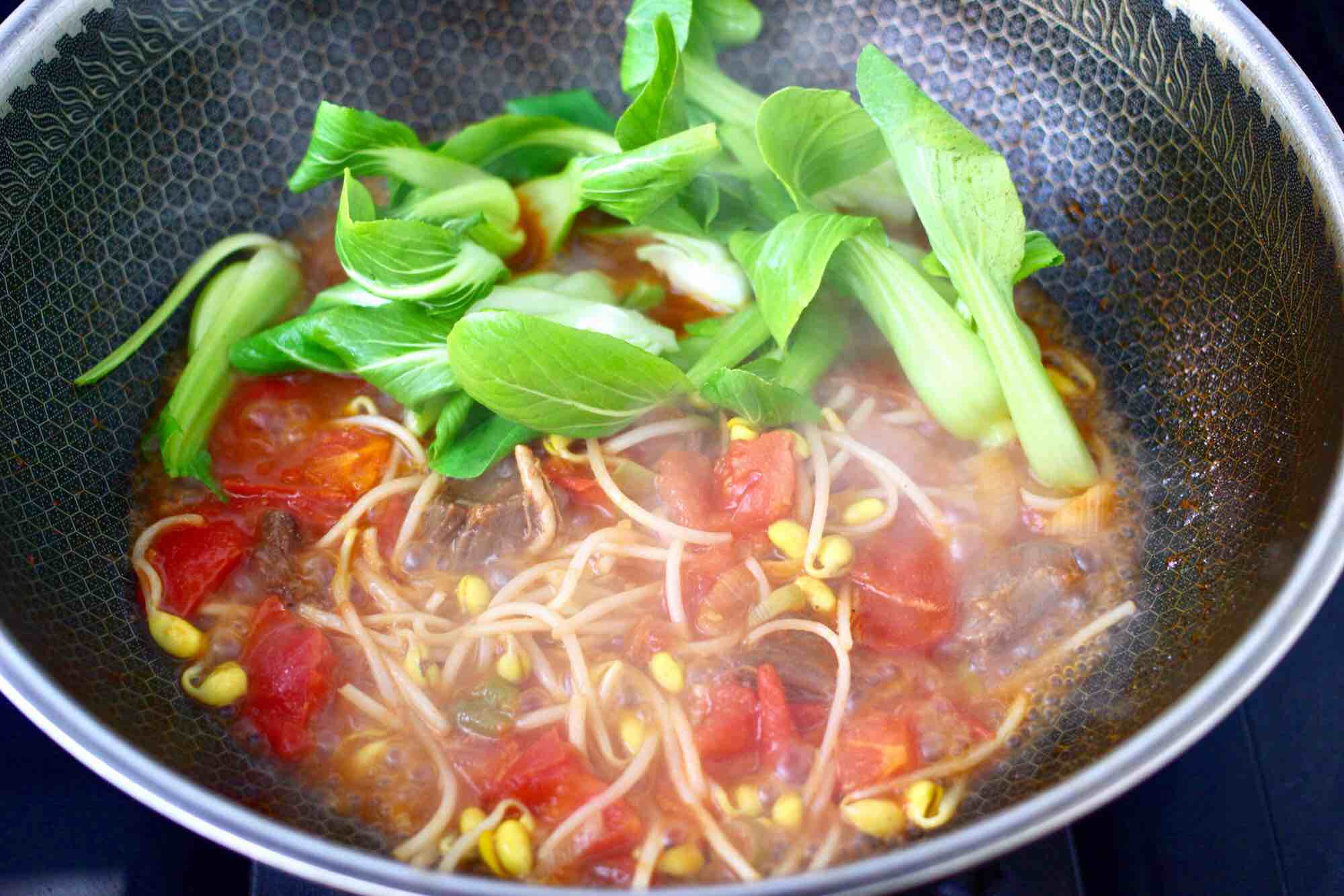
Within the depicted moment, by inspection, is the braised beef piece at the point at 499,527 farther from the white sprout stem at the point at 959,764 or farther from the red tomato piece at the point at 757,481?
the white sprout stem at the point at 959,764

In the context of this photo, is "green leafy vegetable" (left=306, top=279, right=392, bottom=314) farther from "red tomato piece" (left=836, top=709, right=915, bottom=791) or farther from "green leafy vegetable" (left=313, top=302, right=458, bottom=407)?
"red tomato piece" (left=836, top=709, right=915, bottom=791)

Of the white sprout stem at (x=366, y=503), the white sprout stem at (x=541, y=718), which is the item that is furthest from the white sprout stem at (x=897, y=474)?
the white sprout stem at (x=366, y=503)

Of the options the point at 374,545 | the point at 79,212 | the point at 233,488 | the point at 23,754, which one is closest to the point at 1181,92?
the point at 374,545

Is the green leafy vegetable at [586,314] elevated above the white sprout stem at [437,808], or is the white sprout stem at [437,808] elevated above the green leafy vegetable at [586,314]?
the green leafy vegetable at [586,314]

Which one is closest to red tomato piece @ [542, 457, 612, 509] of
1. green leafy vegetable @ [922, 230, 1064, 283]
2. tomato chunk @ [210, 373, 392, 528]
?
tomato chunk @ [210, 373, 392, 528]

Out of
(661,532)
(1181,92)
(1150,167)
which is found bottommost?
(661,532)

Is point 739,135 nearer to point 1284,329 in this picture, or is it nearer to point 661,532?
point 661,532

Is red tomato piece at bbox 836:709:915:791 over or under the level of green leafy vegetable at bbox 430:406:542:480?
under
